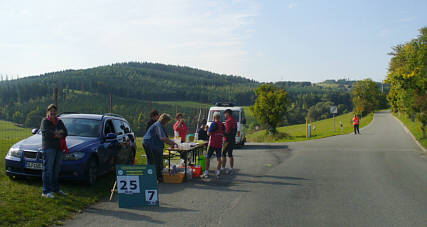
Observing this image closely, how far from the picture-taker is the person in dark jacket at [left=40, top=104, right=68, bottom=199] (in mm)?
7273

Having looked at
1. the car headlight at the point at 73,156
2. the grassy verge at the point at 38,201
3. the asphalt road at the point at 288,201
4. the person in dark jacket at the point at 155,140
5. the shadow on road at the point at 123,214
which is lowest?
the asphalt road at the point at 288,201

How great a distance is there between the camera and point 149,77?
12262 cm

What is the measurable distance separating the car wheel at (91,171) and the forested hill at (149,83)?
65.9 ft

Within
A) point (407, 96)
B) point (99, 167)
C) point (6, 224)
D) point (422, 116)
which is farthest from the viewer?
point (407, 96)

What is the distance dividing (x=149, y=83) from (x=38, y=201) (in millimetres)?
105107

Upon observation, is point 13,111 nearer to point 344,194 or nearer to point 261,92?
point 344,194

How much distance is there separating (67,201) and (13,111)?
48.7 ft

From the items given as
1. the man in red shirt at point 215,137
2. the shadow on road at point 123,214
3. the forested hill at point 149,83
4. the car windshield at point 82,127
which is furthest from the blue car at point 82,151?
the forested hill at point 149,83

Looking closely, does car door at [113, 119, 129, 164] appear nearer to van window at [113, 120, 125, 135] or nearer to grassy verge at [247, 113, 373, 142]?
van window at [113, 120, 125, 135]

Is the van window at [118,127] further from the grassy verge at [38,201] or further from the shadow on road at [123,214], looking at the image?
the shadow on road at [123,214]

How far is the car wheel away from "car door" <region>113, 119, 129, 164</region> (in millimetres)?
1355

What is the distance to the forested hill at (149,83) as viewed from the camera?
50091mm

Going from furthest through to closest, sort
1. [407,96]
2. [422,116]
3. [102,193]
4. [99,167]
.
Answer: [407,96], [422,116], [99,167], [102,193]

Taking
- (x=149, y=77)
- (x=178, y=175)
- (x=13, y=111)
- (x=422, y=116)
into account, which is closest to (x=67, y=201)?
(x=178, y=175)
